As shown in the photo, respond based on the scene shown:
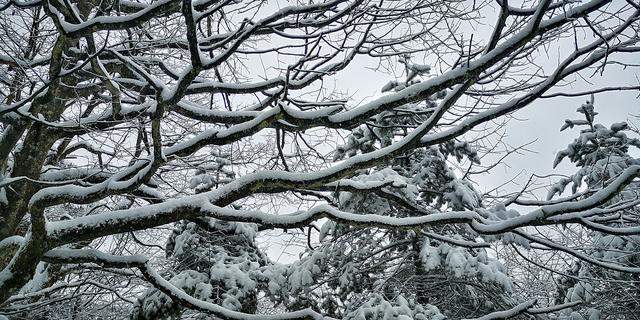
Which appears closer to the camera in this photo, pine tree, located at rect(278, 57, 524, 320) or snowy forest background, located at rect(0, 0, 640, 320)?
snowy forest background, located at rect(0, 0, 640, 320)

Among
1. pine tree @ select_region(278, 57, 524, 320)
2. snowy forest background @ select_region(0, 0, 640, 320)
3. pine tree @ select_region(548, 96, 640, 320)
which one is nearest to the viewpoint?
snowy forest background @ select_region(0, 0, 640, 320)

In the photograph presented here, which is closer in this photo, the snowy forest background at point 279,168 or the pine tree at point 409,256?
the snowy forest background at point 279,168

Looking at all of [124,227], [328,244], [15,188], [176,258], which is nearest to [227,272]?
[176,258]

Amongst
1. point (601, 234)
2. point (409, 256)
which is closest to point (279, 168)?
point (409, 256)

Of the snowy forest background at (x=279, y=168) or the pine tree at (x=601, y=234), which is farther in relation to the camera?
the pine tree at (x=601, y=234)

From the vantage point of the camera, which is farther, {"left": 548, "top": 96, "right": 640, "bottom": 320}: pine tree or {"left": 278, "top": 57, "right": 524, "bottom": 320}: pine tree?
{"left": 548, "top": 96, "right": 640, "bottom": 320}: pine tree

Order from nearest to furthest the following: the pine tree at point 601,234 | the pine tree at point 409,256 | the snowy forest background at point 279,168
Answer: the snowy forest background at point 279,168 → the pine tree at point 409,256 → the pine tree at point 601,234

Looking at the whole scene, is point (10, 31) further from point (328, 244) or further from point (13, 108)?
point (328, 244)

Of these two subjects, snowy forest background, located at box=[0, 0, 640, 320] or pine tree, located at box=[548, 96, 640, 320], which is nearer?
snowy forest background, located at box=[0, 0, 640, 320]

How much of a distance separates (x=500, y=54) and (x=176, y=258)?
5676 millimetres

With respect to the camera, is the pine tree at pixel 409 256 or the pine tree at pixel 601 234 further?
the pine tree at pixel 601 234

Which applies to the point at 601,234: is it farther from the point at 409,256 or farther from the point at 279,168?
the point at 279,168

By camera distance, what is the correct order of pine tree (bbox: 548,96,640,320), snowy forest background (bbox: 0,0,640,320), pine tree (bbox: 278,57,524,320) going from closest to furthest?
snowy forest background (bbox: 0,0,640,320) < pine tree (bbox: 278,57,524,320) < pine tree (bbox: 548,96,640,320)

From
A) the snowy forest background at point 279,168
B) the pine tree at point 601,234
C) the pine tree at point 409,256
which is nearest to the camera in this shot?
the snowy forest background at point 279,168
